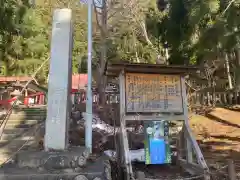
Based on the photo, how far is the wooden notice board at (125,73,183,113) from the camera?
727 cm

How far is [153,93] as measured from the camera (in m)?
7.38

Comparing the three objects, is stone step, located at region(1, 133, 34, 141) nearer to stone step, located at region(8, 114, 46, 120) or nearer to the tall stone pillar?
stone step, located at region(8, 114, 46, 120)

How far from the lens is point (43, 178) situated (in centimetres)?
526

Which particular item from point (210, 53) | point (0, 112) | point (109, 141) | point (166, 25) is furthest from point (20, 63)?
point (210, 53)

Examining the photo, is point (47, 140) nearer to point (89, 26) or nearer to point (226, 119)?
point (89, 26)

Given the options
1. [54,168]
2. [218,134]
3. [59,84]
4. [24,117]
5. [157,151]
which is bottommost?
[54,168]

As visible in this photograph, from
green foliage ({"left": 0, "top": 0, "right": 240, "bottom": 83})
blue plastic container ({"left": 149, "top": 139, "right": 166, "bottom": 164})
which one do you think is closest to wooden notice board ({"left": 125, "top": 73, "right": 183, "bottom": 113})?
blue plastic container ({"left": 149, "top": 139, "right": 166, "bottom": 164})

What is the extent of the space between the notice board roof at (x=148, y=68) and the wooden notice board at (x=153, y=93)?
112 mm

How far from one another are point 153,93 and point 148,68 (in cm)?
62

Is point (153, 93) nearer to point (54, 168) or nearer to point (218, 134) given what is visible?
point (54, 168)

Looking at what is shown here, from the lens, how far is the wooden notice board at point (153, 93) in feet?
23.9

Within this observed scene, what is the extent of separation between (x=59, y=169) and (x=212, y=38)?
428 centimetres

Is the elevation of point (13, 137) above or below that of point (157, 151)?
above

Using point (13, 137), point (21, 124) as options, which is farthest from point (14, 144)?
point (21, 124)
